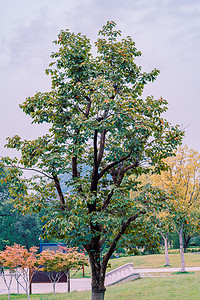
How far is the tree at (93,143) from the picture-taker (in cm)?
820

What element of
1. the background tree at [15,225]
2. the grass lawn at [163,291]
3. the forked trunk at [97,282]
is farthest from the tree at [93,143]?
the background tree at [15,225]

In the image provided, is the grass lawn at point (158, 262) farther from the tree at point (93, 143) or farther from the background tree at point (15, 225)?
the tree at point (93, 143)

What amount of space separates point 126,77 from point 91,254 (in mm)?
5520

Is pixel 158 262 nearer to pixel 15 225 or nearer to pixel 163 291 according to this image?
pixel 163 291

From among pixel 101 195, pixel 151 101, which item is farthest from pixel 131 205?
pixel 151 101

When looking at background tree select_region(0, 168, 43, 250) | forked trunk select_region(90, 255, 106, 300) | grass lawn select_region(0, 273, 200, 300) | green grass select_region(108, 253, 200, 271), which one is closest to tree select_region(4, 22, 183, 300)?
forked trunk select_region(90, 255, 106, 300)

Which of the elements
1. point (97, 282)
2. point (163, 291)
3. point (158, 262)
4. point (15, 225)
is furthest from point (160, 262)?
point (15, 225)

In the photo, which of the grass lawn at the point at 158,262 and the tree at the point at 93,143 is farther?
the grass lawn at the point at 158,262

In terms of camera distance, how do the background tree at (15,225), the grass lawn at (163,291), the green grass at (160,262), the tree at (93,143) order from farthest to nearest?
the background tree at (15,225)
the green grass at (160,262)
the grass lawn at (163,291)
the tree at (93,143)

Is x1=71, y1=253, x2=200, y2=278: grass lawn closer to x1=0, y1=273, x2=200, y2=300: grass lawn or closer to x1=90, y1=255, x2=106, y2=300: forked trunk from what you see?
x1=0, y1=273, x2=200, y2=300: grass lawn

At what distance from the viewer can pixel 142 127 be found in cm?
800

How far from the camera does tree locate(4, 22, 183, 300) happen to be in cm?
820

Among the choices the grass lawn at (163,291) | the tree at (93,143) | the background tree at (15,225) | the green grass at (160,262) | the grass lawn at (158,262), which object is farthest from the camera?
the background tree at (15,225)

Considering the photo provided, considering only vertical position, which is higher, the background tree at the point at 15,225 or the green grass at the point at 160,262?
the background tree at the point at 15,225
